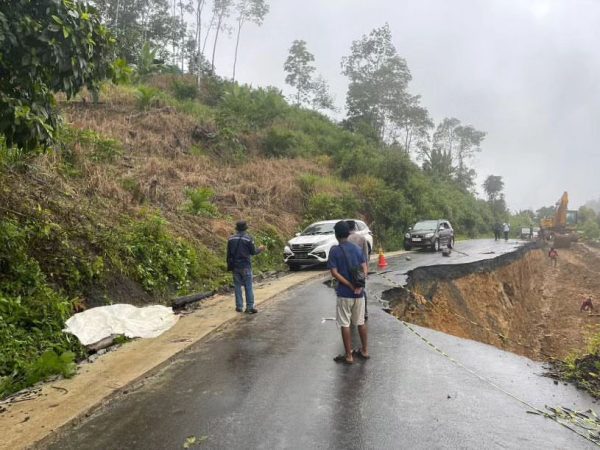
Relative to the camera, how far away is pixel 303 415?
4449 millimetres

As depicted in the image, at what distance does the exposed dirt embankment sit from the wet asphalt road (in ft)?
14.9

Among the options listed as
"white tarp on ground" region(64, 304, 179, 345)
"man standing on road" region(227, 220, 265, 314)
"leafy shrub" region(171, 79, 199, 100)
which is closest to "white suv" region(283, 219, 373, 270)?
"man standing on road" region(227, 220, 265, 314)

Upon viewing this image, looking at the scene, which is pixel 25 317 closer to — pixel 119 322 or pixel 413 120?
pixel 119 322

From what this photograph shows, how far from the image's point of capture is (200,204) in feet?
55.1

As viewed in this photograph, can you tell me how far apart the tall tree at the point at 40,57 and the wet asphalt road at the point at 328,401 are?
303 centimetres

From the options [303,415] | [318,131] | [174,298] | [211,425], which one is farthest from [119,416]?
[318,131]

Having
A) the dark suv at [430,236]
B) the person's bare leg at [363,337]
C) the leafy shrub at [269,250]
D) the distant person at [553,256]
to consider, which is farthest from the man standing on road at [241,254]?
the distant person at [553,256]

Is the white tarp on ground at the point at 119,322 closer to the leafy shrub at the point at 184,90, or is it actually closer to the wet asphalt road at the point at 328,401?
the wet asphalt road at the point at 328,401

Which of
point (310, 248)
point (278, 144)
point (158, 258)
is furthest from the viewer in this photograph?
point (278, 144)

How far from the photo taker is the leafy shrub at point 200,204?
16.5 meters

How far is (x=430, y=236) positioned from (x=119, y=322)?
1979 cm

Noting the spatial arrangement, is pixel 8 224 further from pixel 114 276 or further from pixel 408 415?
pixel 408 415

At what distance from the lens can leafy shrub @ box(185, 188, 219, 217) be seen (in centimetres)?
1650

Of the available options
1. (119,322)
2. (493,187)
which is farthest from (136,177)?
(493,187)
